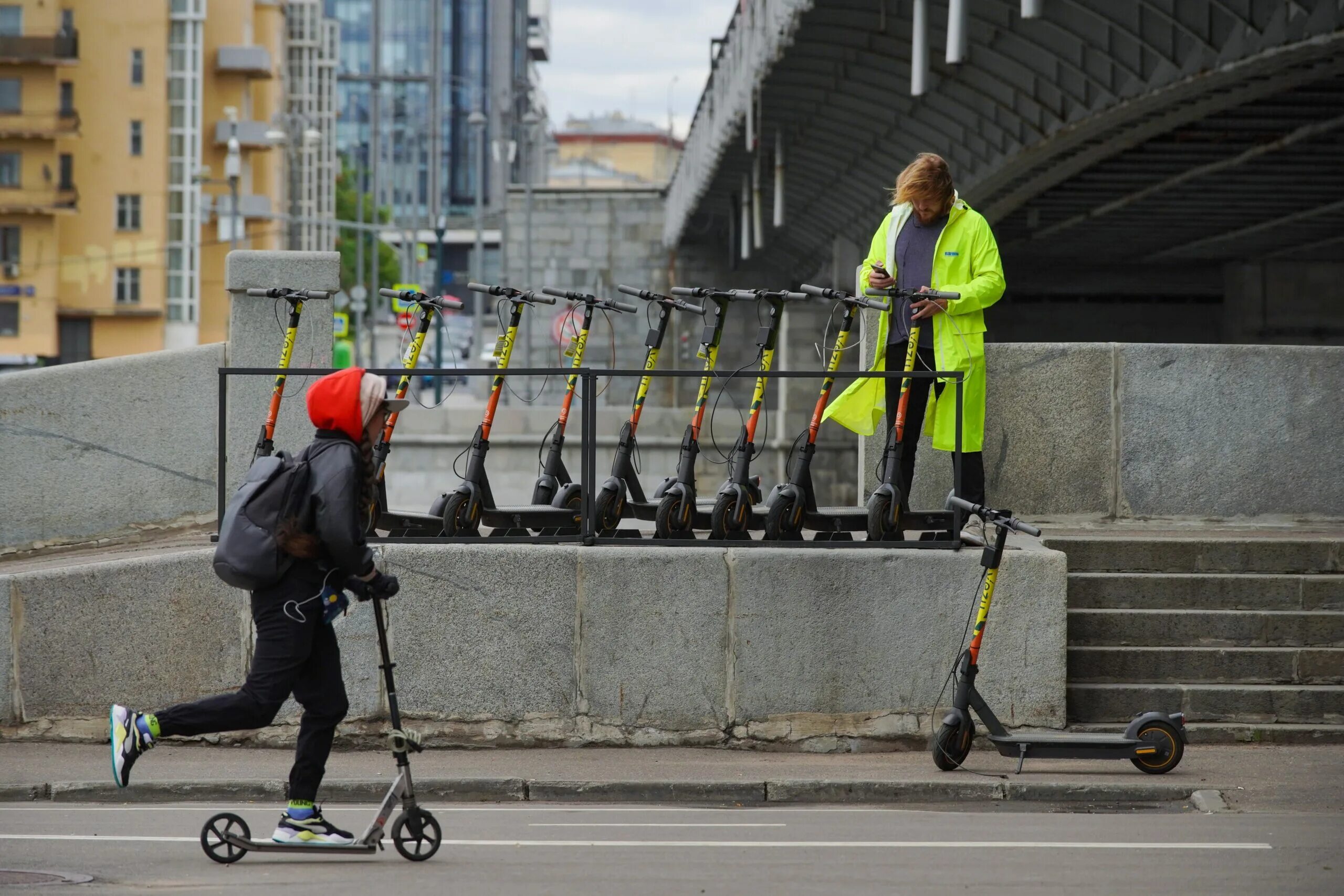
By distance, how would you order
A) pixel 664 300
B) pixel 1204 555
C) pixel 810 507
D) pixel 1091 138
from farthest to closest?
1. pixel 1091 138
2. pixel 664 300
3. pixel 1204 555
4. pixel 810 507

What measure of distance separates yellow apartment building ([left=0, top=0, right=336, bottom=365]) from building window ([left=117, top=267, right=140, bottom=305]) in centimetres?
6

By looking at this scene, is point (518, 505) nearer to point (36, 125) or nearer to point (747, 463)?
point (747, 463)

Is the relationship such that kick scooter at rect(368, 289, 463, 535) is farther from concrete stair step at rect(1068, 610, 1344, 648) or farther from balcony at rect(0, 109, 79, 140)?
balcony at rect(0, 109, 79, 140)

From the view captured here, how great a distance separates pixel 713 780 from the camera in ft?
28.3

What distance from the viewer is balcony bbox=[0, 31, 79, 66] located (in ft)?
230

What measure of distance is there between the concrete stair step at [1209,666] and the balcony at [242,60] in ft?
258

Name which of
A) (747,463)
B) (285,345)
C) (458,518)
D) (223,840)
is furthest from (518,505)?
(223,840)

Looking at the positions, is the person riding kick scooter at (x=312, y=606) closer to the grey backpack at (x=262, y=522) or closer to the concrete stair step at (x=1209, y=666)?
the grey backpack at (x=262, y=522)

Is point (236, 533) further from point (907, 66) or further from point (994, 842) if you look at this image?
point (907, 66)

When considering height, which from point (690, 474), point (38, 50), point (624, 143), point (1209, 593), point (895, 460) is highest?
point (624, 143)

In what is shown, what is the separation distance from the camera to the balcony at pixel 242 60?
3302 inches

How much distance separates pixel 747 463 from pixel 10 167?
219ft

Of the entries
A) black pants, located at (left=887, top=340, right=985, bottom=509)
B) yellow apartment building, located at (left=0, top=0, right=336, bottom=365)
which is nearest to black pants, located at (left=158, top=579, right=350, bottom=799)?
black pants, located at (left=887, top=340, right=985, bottom=509)

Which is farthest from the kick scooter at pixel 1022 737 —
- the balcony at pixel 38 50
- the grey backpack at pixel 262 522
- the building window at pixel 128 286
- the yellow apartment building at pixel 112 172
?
the building window at pixel 128 286
